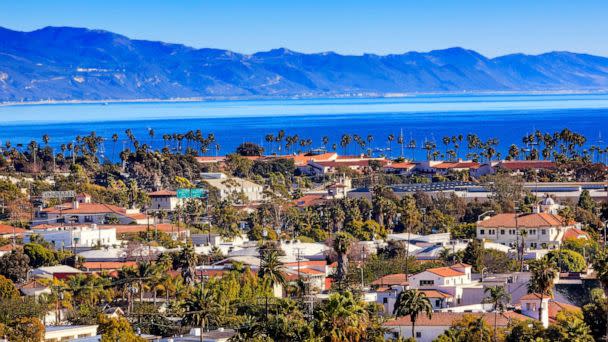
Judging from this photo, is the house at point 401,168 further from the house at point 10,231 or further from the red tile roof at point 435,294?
the red tile roof at point 435,294

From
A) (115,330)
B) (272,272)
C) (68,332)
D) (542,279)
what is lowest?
(272,272)

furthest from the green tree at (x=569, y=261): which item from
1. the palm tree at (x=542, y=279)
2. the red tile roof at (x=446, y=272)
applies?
the palm tree at (x=542, y=279)

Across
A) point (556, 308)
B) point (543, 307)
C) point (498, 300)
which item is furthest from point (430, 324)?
point (556, 308)

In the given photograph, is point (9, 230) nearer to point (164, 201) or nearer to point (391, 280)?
point (164, 201)

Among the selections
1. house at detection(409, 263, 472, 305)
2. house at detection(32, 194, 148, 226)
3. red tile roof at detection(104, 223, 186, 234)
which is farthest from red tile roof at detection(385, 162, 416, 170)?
house at detection(409, 263, 472, 305)

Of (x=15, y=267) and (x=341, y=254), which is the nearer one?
(x=341, y=254)

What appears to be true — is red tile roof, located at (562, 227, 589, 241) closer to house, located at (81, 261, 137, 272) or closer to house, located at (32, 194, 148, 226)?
house, located at (81, 261, 137, 272)
